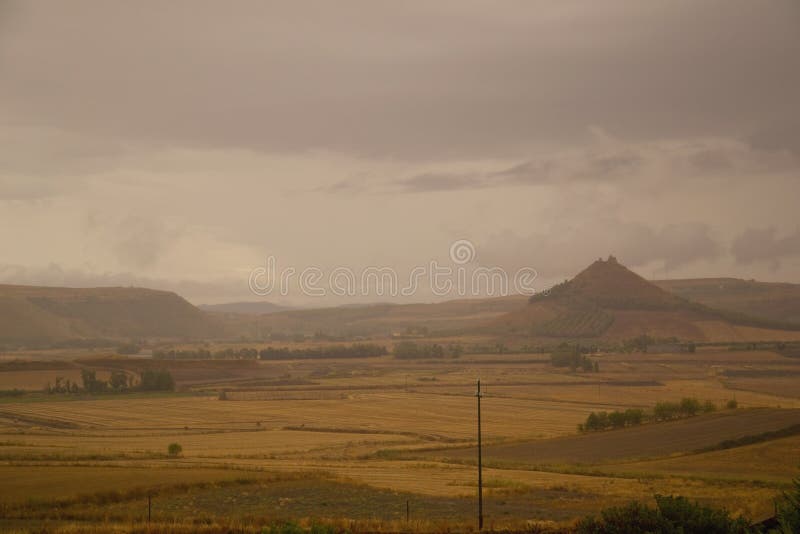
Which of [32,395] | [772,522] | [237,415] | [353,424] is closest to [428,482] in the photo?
[772,522]

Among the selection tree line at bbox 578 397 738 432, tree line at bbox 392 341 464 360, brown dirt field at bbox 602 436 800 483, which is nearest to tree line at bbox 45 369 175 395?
tree line at bbox 578 397 738 432

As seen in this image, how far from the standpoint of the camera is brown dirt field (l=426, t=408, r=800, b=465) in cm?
5141

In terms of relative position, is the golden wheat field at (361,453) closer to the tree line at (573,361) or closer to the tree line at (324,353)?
the tree line at (573,361)

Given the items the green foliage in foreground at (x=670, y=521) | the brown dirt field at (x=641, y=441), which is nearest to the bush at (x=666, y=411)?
the brown dirt field at (x=641, y=441)

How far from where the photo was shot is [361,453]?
5475cm

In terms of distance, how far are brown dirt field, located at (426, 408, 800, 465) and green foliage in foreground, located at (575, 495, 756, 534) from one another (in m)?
30.1

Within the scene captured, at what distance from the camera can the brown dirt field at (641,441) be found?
51.4 metres

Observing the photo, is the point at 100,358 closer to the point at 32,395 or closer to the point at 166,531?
the point at 32,395

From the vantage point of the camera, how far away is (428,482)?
128 feet

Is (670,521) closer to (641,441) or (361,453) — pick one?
(361,453)

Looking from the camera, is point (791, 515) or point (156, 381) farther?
point (156, 381)

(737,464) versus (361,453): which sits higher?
(737,464)

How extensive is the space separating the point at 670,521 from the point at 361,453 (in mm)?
37231

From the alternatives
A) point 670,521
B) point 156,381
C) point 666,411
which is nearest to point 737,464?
point 666,411
